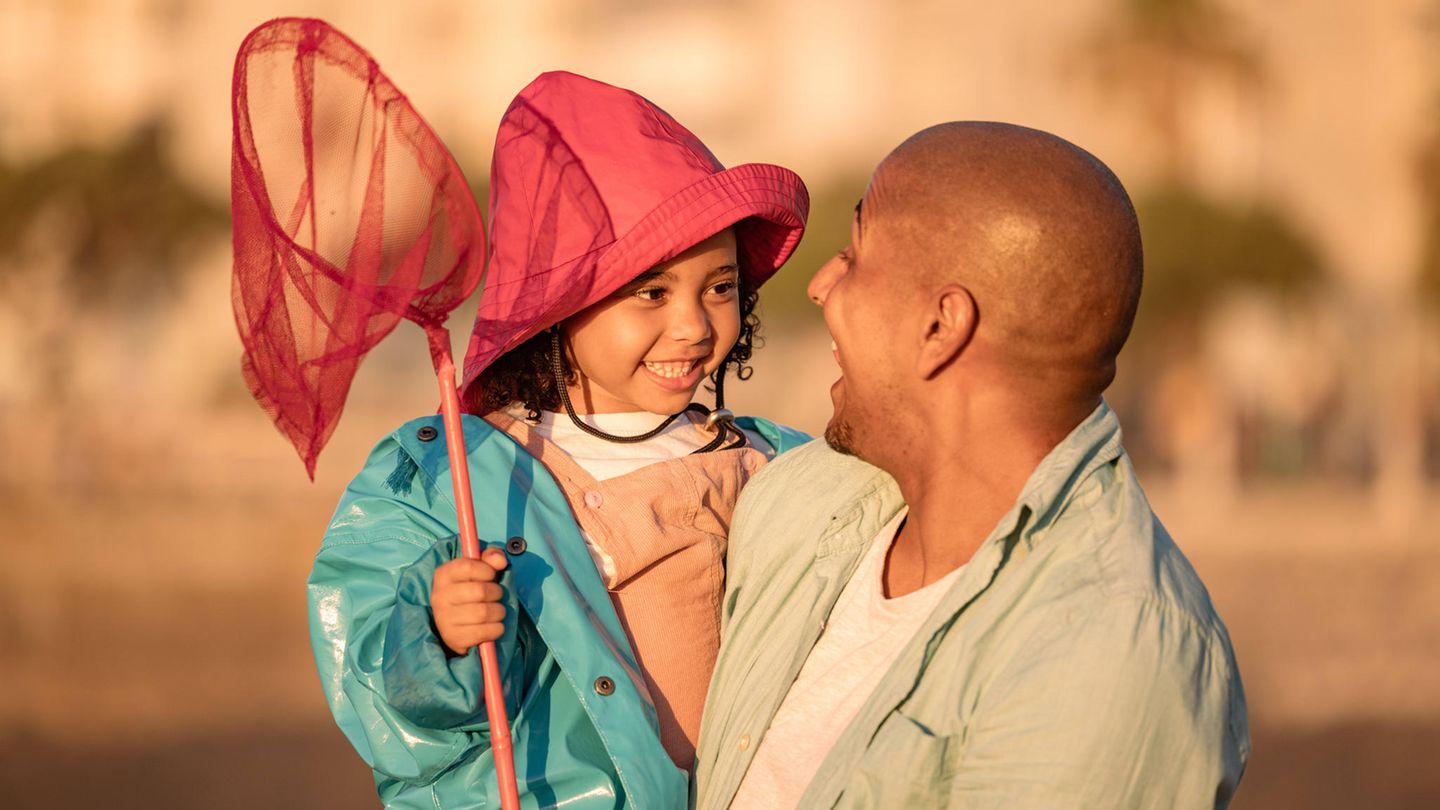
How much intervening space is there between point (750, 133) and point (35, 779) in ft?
80.6

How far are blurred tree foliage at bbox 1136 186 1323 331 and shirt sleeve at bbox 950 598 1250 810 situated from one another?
26.0 m

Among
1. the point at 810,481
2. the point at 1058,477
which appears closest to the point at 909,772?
the point at 1058,477

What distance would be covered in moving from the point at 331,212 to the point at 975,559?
120cm

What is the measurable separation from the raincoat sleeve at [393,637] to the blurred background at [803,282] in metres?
11.4

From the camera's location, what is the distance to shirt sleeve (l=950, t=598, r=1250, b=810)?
2330mm

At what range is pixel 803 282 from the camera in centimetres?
2856

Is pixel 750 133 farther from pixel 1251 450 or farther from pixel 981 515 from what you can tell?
pixel 981 515

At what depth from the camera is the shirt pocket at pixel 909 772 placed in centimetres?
249

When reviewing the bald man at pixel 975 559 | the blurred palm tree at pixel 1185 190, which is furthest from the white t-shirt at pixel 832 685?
the blurred palm tree at pixel 1185 190

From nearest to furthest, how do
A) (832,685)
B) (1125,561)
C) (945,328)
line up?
(1125,561)
(945,328)
(832,685)

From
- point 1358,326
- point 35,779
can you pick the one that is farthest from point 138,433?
point 1358,326

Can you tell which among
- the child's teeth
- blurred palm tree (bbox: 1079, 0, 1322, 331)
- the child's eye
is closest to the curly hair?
the child's teeth

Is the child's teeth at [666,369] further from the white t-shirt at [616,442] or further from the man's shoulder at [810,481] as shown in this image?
the man's shoulder at [810,481]

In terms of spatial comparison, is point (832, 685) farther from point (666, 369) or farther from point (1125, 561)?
point (666, 369)
